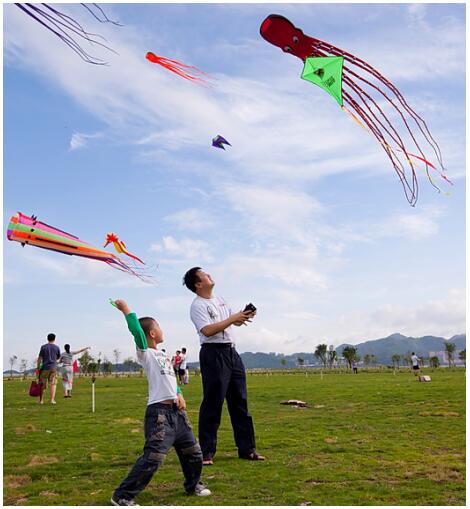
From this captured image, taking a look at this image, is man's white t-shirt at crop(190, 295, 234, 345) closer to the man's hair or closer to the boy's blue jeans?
the man's hair

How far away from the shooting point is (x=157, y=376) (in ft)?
15.3

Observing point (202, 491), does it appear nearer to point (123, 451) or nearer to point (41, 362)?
point (123, 451)

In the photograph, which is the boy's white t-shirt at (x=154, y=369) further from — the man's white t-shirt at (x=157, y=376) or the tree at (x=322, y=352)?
the tree at (x=322, y=352)

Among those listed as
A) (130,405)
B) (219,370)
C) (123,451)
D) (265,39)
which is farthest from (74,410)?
(265,39)

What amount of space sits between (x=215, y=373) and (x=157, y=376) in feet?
4.28

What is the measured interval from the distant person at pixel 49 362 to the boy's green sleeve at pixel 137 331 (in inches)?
436

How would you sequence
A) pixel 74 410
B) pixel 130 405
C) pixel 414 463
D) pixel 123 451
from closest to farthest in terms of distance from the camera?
pixel 414 463
pixel 123 451
pixel 74 410
pixel 130 405

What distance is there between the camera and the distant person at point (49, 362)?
14.7m

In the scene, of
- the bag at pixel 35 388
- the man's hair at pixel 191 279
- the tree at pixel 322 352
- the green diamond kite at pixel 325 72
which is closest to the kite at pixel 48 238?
the man's hair at pixel 191 279

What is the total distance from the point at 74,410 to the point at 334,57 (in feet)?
33.3

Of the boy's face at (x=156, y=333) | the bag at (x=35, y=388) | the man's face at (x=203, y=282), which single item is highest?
the man's face at (x=203, y=282)

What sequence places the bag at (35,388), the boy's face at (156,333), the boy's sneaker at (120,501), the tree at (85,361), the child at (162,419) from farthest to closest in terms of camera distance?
1. the tree at (85,361)
2. the bag at (35,388)
3. the boy's face at (156,333)
4. the child at (162,419)
5. the boy's sneaker at (120,501)

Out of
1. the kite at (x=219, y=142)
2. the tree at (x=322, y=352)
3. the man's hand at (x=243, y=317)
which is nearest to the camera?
the man's hand at (x=243, y=317)

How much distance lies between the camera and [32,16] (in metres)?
3.29
